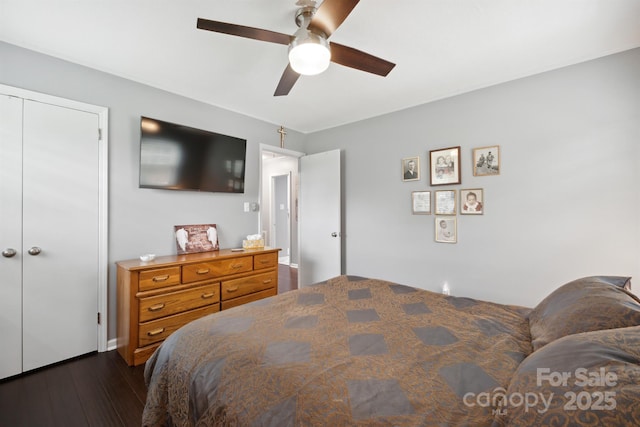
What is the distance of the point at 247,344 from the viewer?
45.6 inches

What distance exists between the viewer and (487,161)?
9.23 feet

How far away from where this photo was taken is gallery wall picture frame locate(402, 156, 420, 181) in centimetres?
331

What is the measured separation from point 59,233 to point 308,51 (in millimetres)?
2554

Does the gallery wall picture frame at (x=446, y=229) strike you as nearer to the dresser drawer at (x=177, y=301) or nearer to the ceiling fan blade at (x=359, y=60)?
the ceiling fan blade at (x=359, y=60)

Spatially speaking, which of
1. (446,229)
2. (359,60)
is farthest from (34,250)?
(446,229)

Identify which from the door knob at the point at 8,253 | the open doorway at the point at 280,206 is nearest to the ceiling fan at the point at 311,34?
the door knob at the point at 8,253

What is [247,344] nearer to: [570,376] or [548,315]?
[570,376]

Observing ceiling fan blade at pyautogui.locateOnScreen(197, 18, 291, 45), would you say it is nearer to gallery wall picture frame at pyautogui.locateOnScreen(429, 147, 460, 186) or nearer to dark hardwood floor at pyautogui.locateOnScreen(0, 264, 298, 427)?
gallery wall picture frame at pyautogui.locateOnScreen(429, 147, 460, 186)

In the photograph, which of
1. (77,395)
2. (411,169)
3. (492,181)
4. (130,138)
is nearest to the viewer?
(77,395)

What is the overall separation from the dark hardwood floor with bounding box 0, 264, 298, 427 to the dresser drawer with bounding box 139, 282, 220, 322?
1.45 feet

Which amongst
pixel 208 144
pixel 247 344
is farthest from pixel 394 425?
pixel 208 144

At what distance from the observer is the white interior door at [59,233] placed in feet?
7.07

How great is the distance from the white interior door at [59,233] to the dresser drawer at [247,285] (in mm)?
1144

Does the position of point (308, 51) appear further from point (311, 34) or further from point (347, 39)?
point (347, 39)
